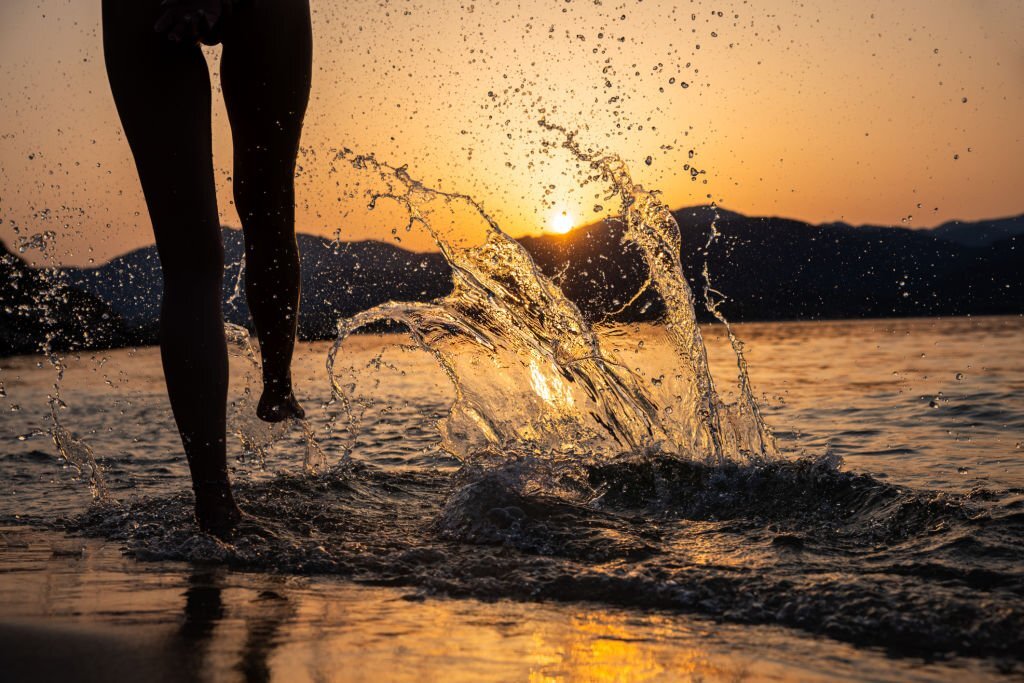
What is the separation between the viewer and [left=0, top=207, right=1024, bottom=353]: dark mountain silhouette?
504 cm

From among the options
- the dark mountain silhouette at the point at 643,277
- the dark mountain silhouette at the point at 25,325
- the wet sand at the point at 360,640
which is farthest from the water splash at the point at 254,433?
the dark mountain silhouette at the point at 25,325

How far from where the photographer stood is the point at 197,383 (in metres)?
2.50

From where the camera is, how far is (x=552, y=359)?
4613mm

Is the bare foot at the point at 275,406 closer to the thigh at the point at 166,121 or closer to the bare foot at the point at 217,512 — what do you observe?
the bare foot at the point at 217,512

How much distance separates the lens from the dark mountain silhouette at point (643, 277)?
5.04 metres

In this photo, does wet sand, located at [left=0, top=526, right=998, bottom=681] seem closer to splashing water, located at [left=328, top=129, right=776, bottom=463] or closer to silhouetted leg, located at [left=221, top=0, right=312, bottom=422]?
silhouetted leg, located at [left=221, top=0, right=312, bottom=422]

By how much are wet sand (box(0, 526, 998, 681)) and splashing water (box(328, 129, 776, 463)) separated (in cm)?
206

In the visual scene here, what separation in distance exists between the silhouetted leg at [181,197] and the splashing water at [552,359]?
70.1 inches

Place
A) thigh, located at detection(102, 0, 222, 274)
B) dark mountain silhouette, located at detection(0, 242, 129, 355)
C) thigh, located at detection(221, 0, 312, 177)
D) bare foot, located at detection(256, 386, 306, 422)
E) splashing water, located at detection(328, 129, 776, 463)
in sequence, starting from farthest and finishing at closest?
dark mountain silhouette, located at detection(0, 242, 129, 355) < splashing water, located at detection(328, 129, 776, 463) < bare foot, located at detection(256, 386, 306, 422) < thigh, located at detection(221, 0, 312, 177) < thigh, located at detection(102, 0, 222, 274)

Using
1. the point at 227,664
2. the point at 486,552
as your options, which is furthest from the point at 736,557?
the point at 227,664

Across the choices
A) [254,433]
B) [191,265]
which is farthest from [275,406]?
[254,433]

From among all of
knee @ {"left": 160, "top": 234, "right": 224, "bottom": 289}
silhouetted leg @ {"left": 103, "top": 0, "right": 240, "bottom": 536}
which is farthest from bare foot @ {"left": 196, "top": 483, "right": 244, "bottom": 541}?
knee @ {"left": 160, "top": 234, "right": 224, "bottom": 289}

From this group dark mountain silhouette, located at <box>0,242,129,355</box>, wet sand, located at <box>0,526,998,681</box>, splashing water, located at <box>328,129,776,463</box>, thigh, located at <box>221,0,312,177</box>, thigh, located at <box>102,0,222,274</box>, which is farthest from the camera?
dark mountain silhouette, located at <box>0,242,129,355</box>

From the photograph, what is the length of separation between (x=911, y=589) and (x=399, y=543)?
4.28ft
